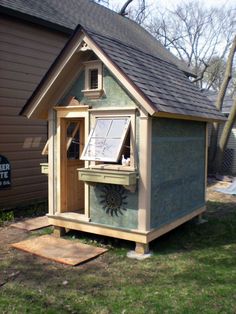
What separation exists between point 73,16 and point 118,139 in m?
7.79

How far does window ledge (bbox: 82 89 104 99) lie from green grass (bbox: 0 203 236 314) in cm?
266

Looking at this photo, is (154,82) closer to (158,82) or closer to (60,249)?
(158,82)

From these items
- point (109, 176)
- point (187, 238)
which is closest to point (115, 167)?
point (109, 176)

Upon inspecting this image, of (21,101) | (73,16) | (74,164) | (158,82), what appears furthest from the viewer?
(73,16)

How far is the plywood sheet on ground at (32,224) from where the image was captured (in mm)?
7736

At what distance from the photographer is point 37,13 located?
987 cm

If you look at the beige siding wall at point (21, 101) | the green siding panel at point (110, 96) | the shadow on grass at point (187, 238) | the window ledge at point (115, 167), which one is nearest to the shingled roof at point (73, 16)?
the beige siding wall at point (21, 101)

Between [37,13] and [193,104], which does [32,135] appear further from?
[193,104]

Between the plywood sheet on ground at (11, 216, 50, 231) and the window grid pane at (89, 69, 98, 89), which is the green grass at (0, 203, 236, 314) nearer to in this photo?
the plywood sheet on ground at (11, 216, 50, 231)

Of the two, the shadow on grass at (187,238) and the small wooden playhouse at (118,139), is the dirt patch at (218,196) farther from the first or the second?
the small wooden playhouse at (118,139)

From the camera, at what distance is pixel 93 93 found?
20.9ft

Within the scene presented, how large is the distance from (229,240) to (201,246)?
71 cm

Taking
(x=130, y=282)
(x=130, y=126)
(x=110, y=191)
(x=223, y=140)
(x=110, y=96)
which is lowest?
(x=130, y=282)

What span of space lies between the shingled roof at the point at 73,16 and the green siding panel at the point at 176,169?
240 cm
